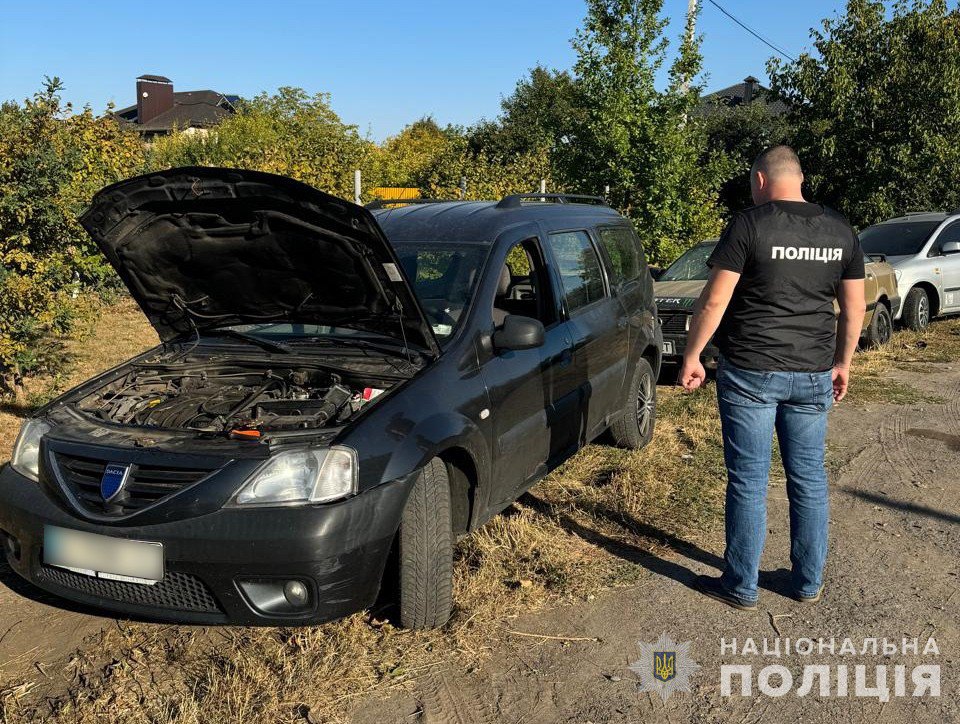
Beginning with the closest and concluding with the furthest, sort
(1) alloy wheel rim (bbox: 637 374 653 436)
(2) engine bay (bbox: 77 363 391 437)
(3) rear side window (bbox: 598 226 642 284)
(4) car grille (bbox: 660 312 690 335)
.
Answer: (2) engine bay (bbox: 77 363 391 437) < (3) rear side window (bbox: 598 226 642 284) < (1) alloy wheel rim (bbox: 637 374 653 436) < (4) car grille (bbox: 660 312 690 335)

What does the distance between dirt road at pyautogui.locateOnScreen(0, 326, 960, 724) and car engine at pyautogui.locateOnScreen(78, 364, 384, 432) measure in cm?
94

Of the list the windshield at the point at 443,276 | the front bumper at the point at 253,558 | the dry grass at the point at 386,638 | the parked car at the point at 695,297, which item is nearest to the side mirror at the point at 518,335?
the windshield at the point at 443,276

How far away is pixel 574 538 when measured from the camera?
15.9 ft

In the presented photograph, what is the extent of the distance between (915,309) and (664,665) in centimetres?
1002

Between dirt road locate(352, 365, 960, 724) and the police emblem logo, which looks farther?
the police emblem logo

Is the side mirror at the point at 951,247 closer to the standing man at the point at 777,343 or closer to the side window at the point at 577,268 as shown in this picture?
the side window at the point at 577,268

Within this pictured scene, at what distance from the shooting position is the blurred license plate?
3291 mm

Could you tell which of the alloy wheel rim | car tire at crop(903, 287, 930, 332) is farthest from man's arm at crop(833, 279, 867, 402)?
car tire at crop(903, 287, 930, 332)

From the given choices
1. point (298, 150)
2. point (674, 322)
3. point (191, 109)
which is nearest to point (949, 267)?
point (674, 322)

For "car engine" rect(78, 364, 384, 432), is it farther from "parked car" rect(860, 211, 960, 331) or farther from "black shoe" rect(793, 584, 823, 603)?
"parked car" rect(860, 211, 960, 331)

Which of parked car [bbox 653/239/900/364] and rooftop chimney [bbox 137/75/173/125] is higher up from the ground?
rooftop chimney [bbox 137/75/173/125]

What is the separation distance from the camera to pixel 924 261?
39.3 feet

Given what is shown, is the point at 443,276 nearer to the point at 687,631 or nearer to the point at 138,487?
the point at 138,487

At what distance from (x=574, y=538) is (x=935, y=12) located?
59.1 ft
